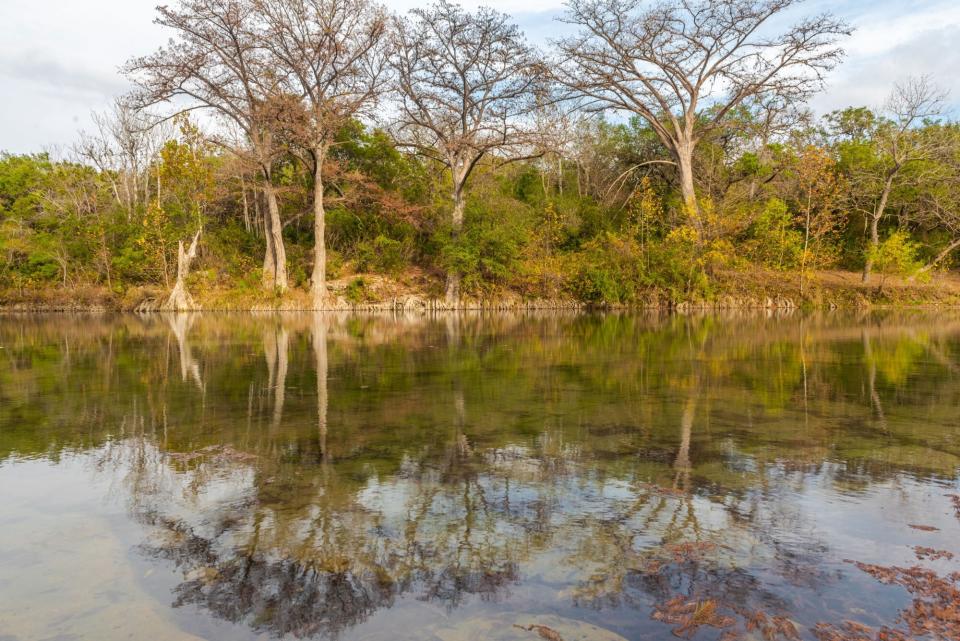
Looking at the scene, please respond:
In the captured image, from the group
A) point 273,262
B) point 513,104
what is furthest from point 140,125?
point 513,104

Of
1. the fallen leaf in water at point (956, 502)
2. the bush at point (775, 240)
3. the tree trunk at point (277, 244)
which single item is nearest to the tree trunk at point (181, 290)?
the tree trunk at point (277, 244)

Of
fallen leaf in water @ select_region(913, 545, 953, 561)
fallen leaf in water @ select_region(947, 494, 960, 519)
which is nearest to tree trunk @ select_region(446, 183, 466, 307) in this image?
fallen leaf in water @ select_region(947, 494, 960, 519)

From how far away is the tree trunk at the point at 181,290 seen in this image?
109 ft

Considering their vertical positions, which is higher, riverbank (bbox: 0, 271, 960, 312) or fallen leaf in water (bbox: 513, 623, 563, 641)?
riverbank (bbox: 0, 271, 960, 312)

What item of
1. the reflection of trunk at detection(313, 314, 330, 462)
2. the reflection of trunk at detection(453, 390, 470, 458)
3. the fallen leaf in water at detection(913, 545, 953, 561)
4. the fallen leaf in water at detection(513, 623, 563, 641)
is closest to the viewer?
the fallen leaf in water at detection(513, 623, 563, 641)

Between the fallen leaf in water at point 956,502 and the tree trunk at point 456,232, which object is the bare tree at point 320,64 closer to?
the tree trunk at point 456,232

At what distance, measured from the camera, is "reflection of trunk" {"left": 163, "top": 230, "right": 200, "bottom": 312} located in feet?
109

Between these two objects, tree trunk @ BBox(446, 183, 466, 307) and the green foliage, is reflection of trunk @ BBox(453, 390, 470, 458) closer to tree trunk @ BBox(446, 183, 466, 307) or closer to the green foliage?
tree trunk @ BBox(446, 183, 466, 307)

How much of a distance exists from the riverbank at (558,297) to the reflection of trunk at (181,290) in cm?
69

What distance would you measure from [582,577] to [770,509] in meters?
1.93

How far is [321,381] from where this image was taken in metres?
11.1

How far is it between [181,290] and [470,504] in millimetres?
32195

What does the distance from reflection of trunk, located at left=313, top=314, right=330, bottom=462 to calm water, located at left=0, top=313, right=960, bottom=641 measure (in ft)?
0.33

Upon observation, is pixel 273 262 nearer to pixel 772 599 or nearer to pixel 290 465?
pixel 290 465
